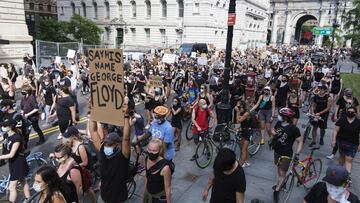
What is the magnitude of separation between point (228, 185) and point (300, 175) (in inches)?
132

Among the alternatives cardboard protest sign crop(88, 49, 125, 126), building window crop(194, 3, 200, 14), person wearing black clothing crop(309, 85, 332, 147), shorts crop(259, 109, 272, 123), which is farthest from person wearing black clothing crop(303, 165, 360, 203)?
building window crop(194, 3, 200, 14)

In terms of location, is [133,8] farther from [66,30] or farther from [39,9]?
[39,9]

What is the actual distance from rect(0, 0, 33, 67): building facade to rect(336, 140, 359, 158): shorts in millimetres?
20948

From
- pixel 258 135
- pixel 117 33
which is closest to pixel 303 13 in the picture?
pixel 117 33

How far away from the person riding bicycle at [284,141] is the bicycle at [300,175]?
0.10 metres

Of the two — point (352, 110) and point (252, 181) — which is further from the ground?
point (352, 110)

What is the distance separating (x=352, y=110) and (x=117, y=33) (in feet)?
180

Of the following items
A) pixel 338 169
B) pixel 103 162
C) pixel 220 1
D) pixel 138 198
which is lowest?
pixel 138 198

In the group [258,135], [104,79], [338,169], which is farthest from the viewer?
[258,135]

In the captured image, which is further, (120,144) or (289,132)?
(289,132)

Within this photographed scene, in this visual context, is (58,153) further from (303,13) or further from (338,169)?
(303,13)

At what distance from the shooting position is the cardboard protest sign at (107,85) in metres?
4.85

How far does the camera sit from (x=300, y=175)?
21.9ft

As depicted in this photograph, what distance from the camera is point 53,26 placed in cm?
4112
